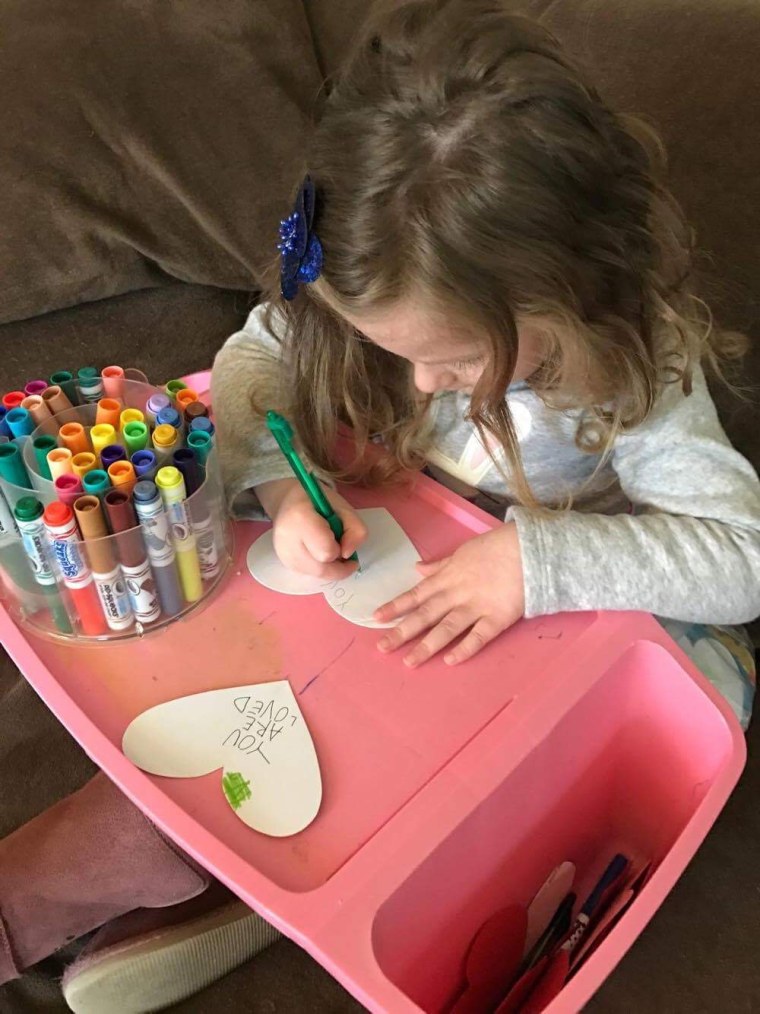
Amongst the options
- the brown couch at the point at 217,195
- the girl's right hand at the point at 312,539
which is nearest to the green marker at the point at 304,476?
the girl's right hand at the point at 312,539

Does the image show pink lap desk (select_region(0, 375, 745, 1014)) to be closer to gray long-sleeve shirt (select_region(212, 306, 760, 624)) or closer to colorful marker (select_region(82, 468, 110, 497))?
gray long-sleeve shirt (select_region(212, 306, 760, 624))

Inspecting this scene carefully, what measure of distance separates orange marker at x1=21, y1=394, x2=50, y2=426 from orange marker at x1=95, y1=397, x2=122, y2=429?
35 mm

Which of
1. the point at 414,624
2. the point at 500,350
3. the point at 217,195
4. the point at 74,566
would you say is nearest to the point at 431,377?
the point at 500,350

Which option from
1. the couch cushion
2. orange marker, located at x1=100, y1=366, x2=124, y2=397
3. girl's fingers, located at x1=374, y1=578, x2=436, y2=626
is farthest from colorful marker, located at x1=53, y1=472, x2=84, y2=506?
the couch cushion

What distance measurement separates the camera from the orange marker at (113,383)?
26.5 inches

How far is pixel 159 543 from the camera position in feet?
2.06

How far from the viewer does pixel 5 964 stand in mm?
734

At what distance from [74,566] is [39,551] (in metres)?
0.03

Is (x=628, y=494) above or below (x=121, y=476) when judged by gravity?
below

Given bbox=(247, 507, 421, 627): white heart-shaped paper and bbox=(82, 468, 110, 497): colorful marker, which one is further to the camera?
bbox=(247, 507, 421, 627): white heart-shaped paper

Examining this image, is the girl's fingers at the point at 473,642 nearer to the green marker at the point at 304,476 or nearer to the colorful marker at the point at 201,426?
the green marker at the point at 304,476

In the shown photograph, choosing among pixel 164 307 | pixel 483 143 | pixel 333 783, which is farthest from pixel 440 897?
pixel 164 307

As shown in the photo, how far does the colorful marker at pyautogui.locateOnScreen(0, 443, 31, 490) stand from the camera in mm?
611

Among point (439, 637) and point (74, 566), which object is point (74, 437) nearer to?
point (74, 566)
